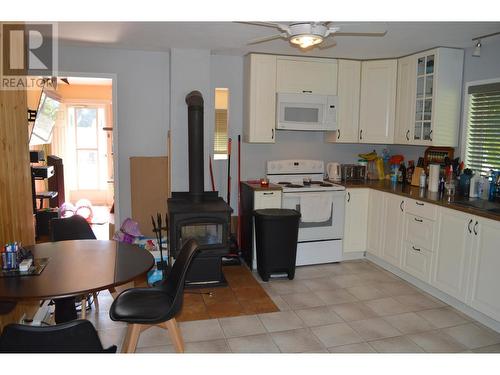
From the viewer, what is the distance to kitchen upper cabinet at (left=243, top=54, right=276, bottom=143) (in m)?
4.48

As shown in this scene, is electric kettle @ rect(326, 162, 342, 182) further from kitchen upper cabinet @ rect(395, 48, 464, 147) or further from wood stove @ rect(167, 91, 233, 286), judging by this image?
wood stove @ rect(167, 91, 233, 286)

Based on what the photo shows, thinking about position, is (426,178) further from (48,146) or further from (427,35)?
(48,146)

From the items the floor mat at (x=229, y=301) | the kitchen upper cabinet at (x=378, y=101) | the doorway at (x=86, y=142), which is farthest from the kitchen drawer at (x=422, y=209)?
the doorway at (x=86, y=142)

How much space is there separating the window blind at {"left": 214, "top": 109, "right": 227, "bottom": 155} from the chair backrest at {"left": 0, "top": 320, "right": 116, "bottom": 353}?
10.8 ft

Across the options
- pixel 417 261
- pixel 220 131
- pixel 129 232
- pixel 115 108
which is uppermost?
pixel 115 108

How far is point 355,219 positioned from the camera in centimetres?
468

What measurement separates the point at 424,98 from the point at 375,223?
1.43 m

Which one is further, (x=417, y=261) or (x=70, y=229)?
(x=417, y=261)

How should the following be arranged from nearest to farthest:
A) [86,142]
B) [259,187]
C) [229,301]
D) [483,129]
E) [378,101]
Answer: [229,301] → [483,129] → [259,187] → [378,101] → [86,142]

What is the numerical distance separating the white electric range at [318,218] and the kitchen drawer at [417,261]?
767 mm

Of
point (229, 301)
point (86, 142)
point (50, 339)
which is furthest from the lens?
point (86, 142)

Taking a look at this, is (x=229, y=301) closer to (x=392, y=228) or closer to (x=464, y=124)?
(x=392, y=228)

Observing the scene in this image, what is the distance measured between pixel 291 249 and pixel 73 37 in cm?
296

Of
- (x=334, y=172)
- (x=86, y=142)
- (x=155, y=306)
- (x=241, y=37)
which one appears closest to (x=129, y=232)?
(x=155, y=306)
